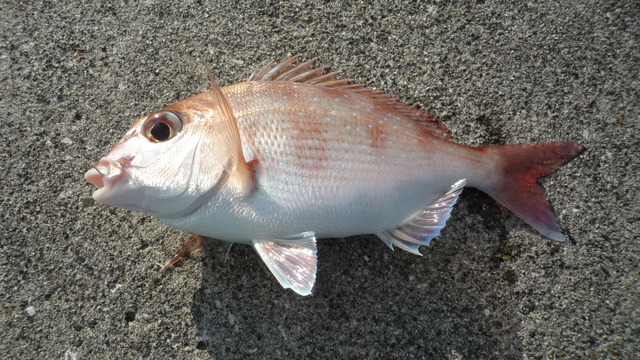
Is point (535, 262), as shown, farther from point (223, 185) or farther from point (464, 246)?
point (223, 185)

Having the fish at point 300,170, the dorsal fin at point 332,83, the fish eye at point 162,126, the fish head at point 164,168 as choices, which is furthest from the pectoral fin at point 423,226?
the fish eye at point 162,126

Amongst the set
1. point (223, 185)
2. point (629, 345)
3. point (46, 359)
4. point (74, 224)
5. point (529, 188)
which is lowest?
point (629, 345)

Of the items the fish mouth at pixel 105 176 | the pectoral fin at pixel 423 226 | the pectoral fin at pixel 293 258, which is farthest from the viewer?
the pectoral fin at pixel 423 226

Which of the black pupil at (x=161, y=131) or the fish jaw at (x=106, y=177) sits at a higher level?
the black pupil at (x=161, y=131)

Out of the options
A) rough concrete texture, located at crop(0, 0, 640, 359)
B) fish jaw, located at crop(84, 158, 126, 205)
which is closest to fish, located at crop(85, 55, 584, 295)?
fish jaw, located at crop(84, 158, 126, 205)

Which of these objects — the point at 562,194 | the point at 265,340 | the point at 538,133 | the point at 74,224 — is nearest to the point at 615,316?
the point at 562,194

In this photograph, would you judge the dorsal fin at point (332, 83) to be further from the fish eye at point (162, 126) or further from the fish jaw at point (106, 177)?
the fish jaw at point (106, 177)

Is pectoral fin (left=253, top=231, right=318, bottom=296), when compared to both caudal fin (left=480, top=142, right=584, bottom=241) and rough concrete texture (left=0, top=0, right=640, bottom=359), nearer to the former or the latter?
rough concrete texture (left=0, top=0, right=640, bottom=359)

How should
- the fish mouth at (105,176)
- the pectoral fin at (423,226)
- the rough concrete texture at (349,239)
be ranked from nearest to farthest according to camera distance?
1. the fish mouth at (105,176)
2. the pectoral fin at (423,226)
3. the rough concrete texture at (349,239)
